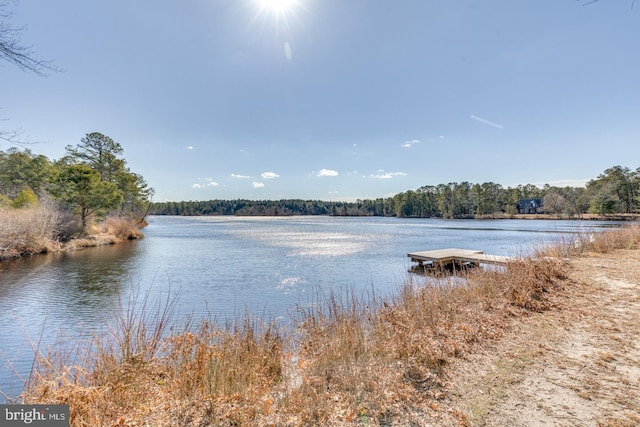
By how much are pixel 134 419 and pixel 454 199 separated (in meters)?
93.6

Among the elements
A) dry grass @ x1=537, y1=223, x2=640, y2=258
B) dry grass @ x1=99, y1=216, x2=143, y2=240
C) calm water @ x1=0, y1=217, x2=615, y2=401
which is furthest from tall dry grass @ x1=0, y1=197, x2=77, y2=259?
dry grass @ x1=537, y1=223, x2=640, y2=258

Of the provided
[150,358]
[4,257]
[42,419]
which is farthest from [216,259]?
[42,419]

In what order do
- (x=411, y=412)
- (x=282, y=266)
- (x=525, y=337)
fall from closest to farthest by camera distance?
1. (x=411, y=412)
2. (x=525, y=337)
3. (x=282, y=266)

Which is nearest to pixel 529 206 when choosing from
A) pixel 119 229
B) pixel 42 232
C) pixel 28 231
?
pixel 119 229

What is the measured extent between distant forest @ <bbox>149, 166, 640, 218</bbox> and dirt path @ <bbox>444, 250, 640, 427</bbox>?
43503 mm

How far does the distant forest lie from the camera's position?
58.4 meters

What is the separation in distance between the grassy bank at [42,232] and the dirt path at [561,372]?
2217cm

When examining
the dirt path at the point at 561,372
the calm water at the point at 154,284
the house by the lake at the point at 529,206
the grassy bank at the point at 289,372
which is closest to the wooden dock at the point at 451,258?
the calm water at the point at 154,284

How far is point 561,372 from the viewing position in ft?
11.6

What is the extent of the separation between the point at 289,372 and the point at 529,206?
9994cm

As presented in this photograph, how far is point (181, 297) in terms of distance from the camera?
31.4ft

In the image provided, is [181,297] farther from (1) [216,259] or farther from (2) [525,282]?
(2) [525,282]

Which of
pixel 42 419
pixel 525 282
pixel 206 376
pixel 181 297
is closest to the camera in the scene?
pixel 42 419

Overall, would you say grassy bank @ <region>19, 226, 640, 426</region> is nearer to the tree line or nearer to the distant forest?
the tree line
